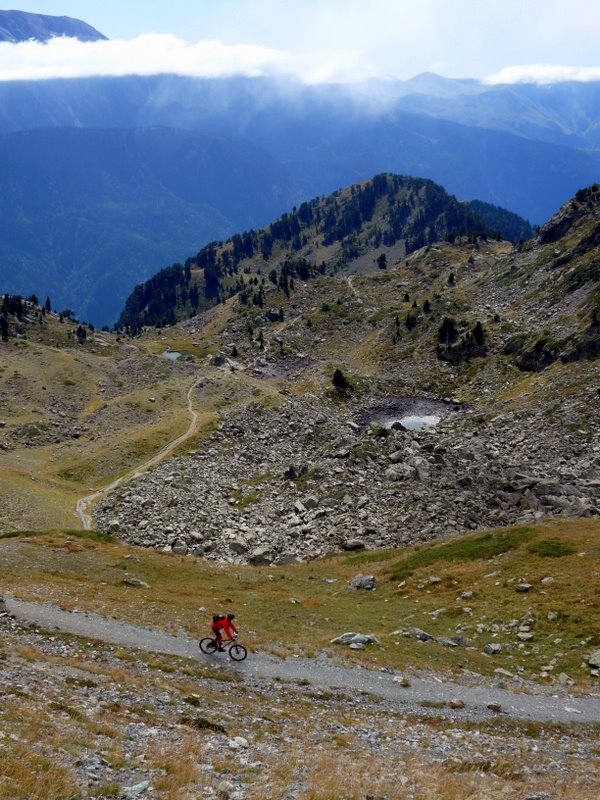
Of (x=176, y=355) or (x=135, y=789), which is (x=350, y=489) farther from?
(x=176, y=355)

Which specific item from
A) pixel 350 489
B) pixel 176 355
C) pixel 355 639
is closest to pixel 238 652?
pixel 355 639

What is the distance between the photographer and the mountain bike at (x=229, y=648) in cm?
3156

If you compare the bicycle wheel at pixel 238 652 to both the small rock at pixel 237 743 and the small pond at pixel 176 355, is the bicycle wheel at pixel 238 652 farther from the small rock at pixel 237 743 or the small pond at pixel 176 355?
the small pond at pixel 176 355

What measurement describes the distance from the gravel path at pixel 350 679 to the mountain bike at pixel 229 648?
1.15ft

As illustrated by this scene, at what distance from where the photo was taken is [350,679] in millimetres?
30234

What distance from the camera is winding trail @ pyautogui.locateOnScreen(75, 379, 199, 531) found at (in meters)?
72.3

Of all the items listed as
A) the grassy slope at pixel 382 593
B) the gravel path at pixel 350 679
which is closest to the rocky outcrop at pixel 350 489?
the grassy slope at pixel 382 593

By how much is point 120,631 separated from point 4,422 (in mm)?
89515

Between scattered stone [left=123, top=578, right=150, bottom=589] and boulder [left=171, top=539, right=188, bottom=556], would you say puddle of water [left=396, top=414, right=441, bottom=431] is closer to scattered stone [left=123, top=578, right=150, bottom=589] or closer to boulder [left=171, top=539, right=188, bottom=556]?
boulder [left=171, top=539, right=188, bottom=556]

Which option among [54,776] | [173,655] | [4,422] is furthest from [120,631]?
[4,422]

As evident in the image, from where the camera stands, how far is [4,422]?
111250 mm

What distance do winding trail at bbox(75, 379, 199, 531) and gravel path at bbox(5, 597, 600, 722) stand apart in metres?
34.8

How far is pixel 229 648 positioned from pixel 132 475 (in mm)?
56850

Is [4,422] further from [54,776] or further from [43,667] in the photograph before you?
[54,776]
